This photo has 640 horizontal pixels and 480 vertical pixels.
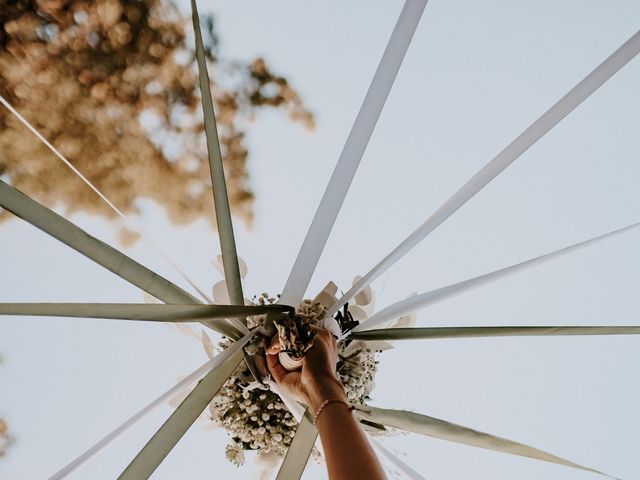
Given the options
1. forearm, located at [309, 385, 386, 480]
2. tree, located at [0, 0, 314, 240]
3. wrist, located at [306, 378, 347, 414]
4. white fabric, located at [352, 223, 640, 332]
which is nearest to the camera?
forearm, located at [309, 385, 386, 480]

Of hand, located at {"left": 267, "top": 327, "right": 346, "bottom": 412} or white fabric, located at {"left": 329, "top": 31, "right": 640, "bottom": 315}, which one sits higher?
white fabric, located at {"left": 329, "top": 31, "right": 640, "bottom": 315}

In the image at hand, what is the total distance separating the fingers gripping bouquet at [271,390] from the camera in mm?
1393

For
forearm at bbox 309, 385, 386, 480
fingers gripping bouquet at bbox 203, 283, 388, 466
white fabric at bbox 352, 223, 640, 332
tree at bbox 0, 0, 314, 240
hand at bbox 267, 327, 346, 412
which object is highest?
tree at bbox 0, 0, 314, 240

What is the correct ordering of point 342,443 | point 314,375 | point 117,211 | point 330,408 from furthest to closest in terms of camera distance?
point 117,211 < point 314,375 < point 330,408 < point 342,443

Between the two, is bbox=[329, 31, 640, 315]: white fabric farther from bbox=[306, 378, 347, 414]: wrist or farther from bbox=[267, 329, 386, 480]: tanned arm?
bbox=[306, 378, 347, 414]: wrist

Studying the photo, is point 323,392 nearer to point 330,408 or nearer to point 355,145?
point 330,408

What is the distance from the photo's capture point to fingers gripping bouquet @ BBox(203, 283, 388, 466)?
4.57ft

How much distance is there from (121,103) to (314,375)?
134cm

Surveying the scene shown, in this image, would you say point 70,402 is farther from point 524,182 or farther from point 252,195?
point 524,182

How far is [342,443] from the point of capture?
905mm

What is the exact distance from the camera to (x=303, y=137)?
6.84 feet

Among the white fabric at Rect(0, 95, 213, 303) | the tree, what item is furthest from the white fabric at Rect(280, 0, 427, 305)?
the tree

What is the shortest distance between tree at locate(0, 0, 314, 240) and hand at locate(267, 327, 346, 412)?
0.94 metres

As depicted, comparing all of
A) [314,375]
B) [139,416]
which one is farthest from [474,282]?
[139,416]
